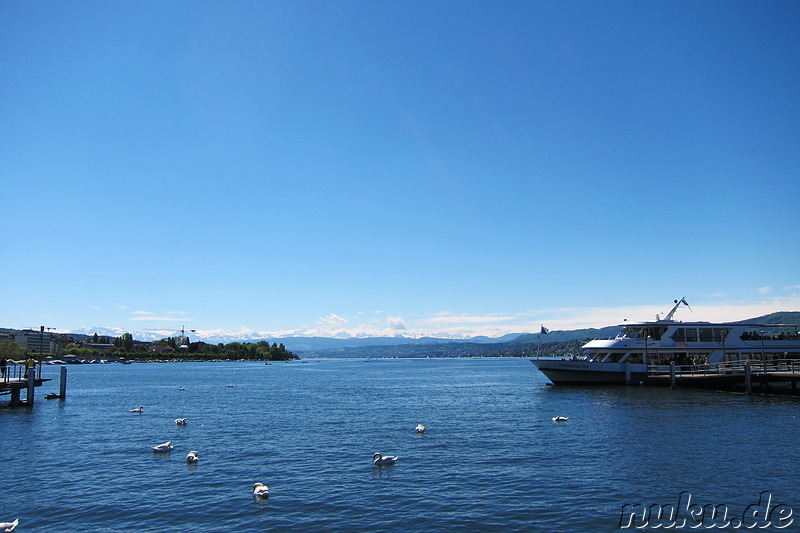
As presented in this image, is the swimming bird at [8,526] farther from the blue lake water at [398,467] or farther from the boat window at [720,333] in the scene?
the boat window at [720,333]

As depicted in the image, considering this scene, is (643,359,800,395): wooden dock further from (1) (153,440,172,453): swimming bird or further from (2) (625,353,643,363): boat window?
(1) (153,440,172,453): swimming bird

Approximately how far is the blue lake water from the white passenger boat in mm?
16433

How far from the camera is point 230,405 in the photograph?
57.3 metres

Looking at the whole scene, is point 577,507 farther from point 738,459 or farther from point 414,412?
point 414,412

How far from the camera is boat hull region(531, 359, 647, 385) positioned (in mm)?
63656

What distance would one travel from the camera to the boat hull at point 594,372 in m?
63.7

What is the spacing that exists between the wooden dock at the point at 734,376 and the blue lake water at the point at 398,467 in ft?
22.6

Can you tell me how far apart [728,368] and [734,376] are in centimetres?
440

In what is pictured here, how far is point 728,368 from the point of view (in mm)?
61156

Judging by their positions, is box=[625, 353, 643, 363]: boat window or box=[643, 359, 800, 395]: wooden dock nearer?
box=[643, 359, 800, 395]: wooden dock

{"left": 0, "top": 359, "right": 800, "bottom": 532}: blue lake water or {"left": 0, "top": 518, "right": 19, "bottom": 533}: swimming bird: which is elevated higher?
{"left": 0, "top": 518, "right": 19, "bottom": 533}: swimming bird

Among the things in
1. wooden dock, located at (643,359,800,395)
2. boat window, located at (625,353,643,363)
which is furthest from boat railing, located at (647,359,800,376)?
boat window, located at (625,353,643,363)

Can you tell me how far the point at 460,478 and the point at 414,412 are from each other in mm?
24500

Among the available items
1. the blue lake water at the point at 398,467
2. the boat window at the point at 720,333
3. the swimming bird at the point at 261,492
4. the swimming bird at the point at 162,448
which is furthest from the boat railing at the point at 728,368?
the swimming bird at the point at 261,492
